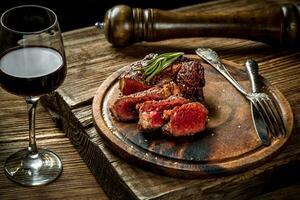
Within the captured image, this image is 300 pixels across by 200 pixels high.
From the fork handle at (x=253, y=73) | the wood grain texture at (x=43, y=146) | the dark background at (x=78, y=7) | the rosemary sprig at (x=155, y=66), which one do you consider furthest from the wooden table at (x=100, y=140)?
the dark background at (x=78, y=7)

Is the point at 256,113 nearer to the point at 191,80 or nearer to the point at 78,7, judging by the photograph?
the point at 191,80

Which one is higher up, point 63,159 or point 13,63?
point 13,63

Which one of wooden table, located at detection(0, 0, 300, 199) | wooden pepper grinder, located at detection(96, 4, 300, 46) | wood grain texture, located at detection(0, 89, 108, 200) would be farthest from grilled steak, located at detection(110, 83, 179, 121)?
wooden pepper grinder, located at detection(96, 4, 300, 46)

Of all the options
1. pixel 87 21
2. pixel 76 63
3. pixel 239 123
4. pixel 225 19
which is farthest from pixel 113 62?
pixel 87 21

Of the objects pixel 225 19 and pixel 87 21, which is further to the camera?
pixel 87 21

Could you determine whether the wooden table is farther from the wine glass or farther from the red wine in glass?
the red wine in glass

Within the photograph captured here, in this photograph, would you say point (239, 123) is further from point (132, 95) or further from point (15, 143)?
point (15, 143)

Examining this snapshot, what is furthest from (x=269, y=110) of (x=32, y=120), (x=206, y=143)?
(x=32, y=120)
